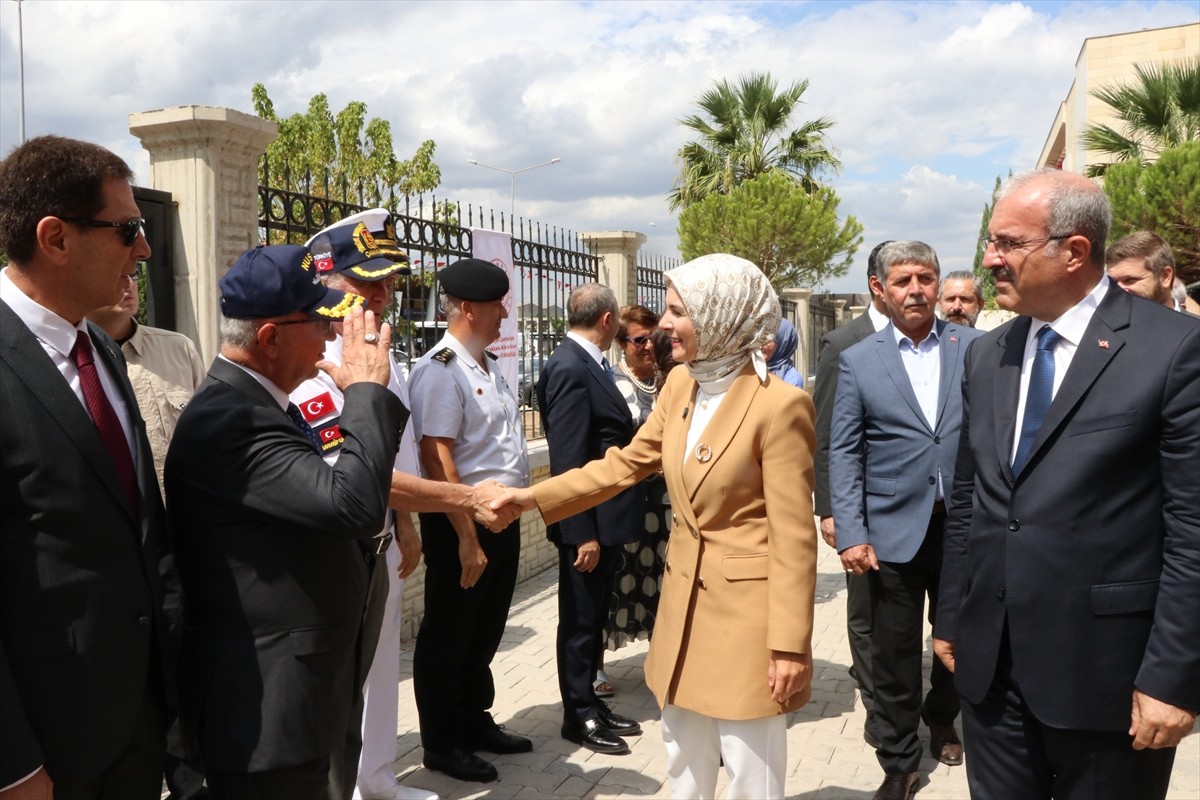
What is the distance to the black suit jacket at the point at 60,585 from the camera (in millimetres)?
1784

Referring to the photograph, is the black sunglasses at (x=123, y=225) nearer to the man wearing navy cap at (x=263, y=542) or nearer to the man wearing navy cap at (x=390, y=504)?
the man wearing navy cap at (x=263, y=542)

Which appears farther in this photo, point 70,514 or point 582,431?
point 582,431

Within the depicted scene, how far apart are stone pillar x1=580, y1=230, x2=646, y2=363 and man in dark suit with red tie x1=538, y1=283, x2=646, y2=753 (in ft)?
17.2

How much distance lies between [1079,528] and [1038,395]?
1.18 feet

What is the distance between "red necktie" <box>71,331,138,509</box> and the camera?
200 cm

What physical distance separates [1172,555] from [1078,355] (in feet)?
1.70

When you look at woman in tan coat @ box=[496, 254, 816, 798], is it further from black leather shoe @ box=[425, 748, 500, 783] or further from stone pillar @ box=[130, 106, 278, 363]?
stone pillar @ box=[130, 106, 278, 363]

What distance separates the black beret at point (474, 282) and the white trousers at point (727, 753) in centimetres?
193

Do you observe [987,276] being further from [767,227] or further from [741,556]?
[741,556]

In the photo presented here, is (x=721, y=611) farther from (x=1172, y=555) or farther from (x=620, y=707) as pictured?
(x=620, y=707)

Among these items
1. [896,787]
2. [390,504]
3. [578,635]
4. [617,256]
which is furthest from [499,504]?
[617,256]

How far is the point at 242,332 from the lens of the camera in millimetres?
2309

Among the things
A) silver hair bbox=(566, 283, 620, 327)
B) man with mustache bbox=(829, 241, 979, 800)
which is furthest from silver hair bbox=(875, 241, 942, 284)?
silver hair bbox=(566, 283, 620, 327)

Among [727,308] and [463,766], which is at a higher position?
[727,308]
